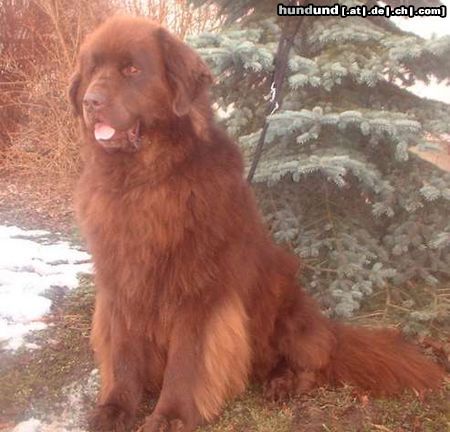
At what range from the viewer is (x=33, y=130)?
7.31 metres

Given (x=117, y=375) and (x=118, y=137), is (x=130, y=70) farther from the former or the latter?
(x=117, y=375)

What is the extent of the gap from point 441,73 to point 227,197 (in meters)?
2.00

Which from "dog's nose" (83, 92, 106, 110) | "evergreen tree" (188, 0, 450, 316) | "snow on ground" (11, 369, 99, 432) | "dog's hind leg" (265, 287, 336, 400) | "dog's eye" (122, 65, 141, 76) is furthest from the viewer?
"evergreen tree" (188, 0, 450, 316)

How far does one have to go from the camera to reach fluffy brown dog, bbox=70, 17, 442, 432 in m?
2.40

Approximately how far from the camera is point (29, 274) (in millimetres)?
4352

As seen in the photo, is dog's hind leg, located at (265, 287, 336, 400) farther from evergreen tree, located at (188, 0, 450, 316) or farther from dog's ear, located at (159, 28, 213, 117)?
dog's ear, located at (159, 28, 213, 117)

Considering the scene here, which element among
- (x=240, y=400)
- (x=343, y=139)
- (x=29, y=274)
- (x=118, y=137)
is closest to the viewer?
(x=118, y=137)

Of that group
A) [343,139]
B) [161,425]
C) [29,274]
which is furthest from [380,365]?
[29,274]

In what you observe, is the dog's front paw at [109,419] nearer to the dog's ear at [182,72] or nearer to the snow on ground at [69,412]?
the snow on ground at [69,412]

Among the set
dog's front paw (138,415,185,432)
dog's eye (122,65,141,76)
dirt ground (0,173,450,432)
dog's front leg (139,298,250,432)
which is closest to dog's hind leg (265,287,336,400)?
dirt ground (0,173,450,432)

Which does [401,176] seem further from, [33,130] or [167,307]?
[33,130]

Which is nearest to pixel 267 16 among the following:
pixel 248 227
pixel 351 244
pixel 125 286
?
pixel 351 244

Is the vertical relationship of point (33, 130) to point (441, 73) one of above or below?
below

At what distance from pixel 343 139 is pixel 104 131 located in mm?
1868
